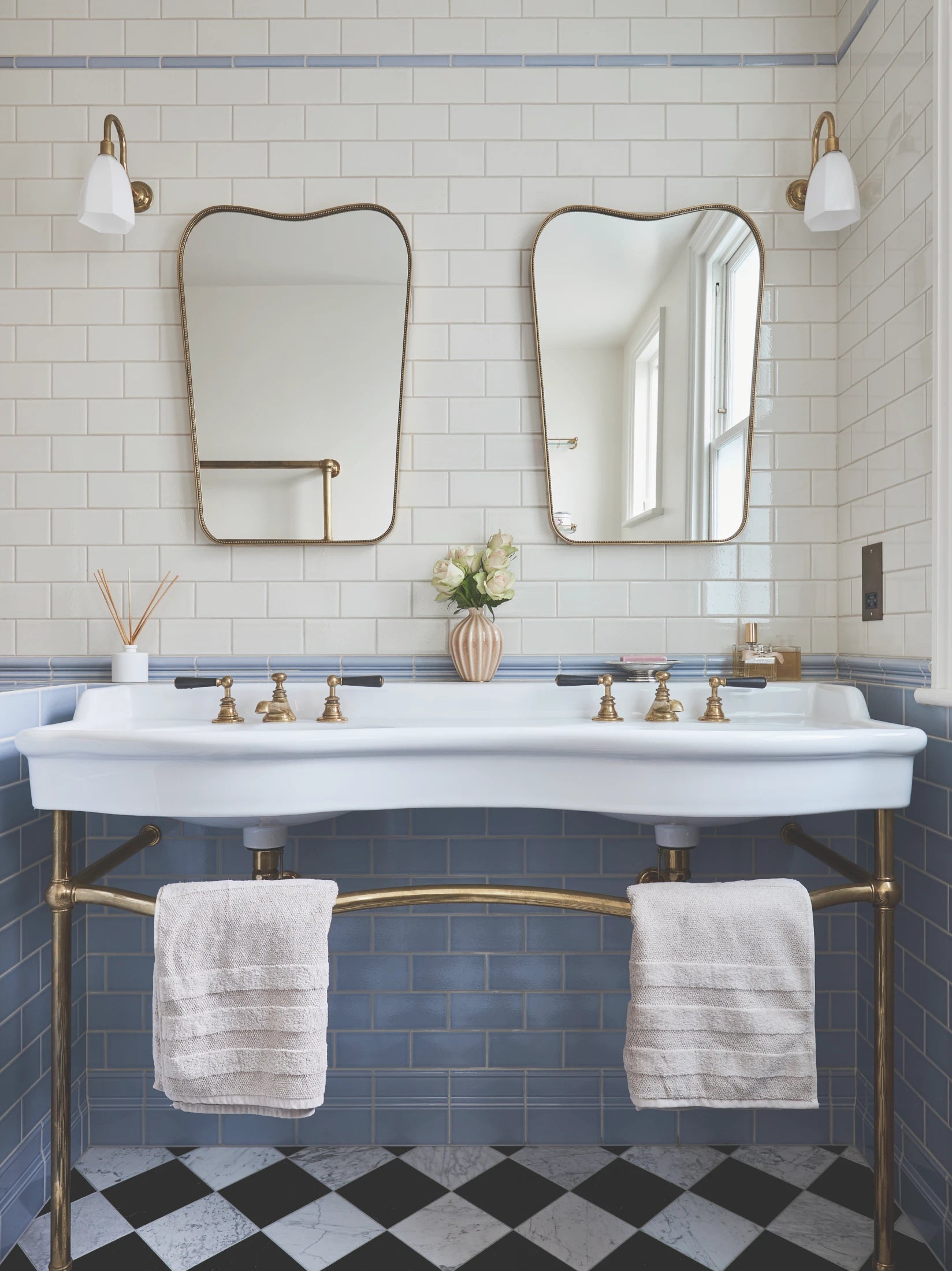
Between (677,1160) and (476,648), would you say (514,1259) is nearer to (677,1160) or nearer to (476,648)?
(677,1160)

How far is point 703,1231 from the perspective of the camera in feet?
4.83

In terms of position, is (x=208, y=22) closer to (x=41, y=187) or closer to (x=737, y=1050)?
(x=41, y=187)

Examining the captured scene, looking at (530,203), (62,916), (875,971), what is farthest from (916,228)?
(62,916)

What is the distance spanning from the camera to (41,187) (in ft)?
5.92

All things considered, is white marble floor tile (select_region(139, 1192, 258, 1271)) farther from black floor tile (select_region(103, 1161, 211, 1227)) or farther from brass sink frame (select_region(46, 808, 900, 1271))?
brass sink frame (select_region(46, 808, 900, 1271))

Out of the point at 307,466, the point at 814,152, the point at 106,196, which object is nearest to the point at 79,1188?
the point at 307,466

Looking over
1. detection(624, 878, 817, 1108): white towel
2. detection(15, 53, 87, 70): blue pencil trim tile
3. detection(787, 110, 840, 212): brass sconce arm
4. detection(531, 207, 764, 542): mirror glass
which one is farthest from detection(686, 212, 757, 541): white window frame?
detection(15, 53, 87, 70): blue pencil trim tile

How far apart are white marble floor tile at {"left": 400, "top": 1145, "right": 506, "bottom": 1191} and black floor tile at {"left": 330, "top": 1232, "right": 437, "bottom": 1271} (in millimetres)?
186

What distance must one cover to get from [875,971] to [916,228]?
1.28 meters

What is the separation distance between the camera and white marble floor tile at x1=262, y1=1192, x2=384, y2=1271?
4.64 ft

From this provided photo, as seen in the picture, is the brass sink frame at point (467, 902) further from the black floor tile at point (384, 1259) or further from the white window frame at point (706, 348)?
the white window frame at point (706, 348)

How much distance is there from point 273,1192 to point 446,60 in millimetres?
2343

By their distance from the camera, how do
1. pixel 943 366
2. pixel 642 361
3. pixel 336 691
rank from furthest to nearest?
1. pixel 642 361
2. pixel 336 691
3. pixel 943 366

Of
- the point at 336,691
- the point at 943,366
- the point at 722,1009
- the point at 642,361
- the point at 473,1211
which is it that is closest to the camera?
the point at 722,1009
